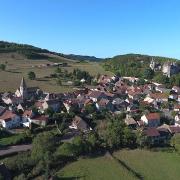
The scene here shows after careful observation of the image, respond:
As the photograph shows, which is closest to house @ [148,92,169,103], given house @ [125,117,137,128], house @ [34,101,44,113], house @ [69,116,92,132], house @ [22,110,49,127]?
house @ [125,117,137,128]

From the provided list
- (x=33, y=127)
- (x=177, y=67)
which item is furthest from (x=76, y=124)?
(x=177, y=67)

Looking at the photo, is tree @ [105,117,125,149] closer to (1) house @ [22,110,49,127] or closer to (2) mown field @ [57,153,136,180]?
(2) mown field @ [57,153,136,180]

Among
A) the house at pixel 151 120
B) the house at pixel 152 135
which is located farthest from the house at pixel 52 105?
the house at pixel 152 135

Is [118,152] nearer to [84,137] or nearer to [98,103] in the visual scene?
[84,137]

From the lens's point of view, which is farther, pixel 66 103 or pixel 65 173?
pixel 66 103

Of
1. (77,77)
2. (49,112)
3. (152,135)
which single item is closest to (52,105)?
(49,112)

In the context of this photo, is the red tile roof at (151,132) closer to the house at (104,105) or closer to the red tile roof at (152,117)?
the red tile roof at (152,117)
